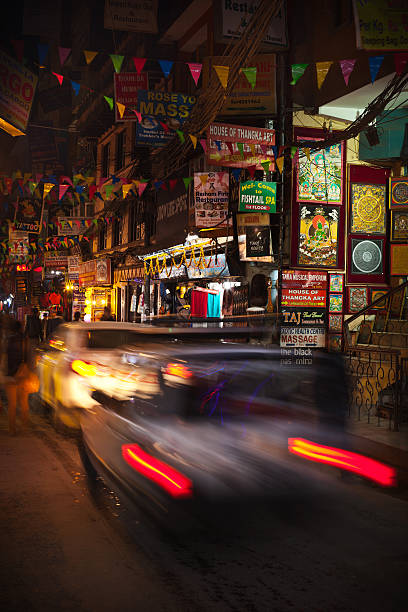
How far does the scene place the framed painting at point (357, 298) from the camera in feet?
52.7

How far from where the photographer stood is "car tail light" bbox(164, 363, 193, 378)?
18.6ft

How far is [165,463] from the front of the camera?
17.0 ft

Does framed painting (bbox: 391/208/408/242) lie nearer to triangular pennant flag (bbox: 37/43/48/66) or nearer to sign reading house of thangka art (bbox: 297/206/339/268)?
sign reading house of thangka art (bbox: 297/206/339/268)

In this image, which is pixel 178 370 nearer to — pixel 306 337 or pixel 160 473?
pixel 160 473

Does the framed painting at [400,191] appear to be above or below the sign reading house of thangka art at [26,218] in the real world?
below

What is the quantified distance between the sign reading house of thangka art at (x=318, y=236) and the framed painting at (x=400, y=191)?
1.53 meters

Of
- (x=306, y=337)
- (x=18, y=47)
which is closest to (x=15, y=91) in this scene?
(x=18, y=47)

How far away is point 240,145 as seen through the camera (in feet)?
47.4

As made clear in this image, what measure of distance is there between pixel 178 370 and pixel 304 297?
10589 mm

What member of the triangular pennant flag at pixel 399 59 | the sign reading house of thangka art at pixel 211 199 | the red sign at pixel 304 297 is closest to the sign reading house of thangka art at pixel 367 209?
the red sign at pixel 304 297

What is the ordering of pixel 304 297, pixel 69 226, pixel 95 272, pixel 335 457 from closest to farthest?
pixel 335 457 < pixel 304 297 < pixel 69 226 < pixel 95 272

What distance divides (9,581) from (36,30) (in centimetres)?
1308

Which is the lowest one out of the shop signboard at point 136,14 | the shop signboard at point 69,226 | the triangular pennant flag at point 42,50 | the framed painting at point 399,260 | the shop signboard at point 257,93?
the framed painting at point 399,260

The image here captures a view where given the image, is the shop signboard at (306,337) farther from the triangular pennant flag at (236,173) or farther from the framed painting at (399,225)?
the triangular pennant flag at (236,173)
